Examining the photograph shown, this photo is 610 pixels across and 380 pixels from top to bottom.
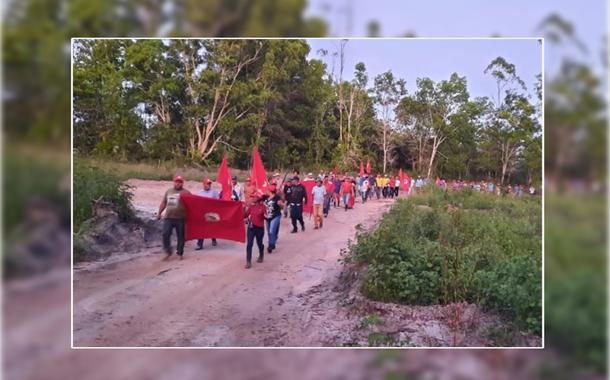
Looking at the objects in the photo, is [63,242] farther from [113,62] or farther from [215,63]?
[215,63]

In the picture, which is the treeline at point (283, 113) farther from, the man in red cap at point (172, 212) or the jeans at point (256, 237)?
the jeans at point (256, 237)

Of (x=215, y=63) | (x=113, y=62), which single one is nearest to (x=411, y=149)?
(x=215, y=63)

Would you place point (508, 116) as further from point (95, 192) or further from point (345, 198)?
point (95, 192)

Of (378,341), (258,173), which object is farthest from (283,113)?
(378,341)

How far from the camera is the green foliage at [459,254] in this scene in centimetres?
464

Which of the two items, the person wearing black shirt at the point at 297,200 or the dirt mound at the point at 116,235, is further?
the person wearing black shirt at the point at 297,200

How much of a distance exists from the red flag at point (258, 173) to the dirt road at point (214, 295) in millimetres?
369

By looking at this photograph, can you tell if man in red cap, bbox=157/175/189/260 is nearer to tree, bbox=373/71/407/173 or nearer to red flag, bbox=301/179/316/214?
red flag, bbox=301/179/316/214

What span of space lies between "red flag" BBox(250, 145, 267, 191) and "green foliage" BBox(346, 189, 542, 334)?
799mm

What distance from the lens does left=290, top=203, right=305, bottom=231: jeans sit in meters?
4.73

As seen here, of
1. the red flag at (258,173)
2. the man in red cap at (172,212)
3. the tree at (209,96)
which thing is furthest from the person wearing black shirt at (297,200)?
the man in red cap at (172,212)

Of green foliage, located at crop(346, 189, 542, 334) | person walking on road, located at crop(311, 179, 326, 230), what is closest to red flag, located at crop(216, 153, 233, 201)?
person walking on road, located at crop(311, 179, 326, 230)

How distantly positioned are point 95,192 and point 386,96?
7.06 feet

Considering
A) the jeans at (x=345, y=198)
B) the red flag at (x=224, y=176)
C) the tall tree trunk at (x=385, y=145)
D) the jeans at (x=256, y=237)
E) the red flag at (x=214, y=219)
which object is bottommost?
the jeans at (x=256, y=237)
